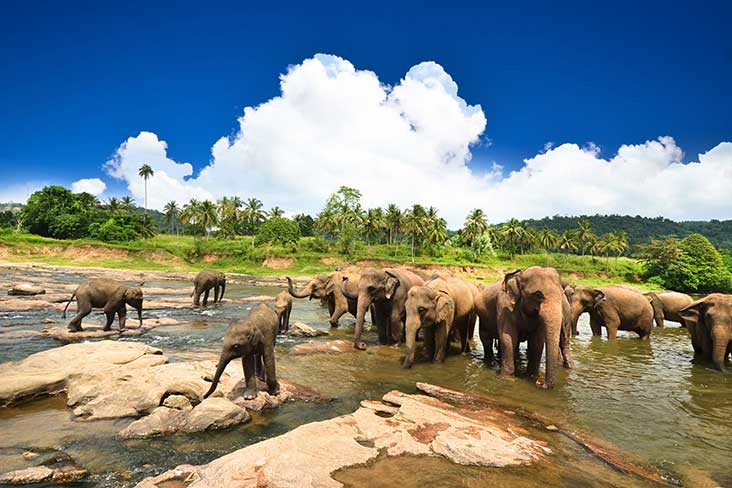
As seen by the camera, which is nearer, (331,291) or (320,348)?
(320,348)

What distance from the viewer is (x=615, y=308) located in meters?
18.9

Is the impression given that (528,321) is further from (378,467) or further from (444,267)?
(444,267)

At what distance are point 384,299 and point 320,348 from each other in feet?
9.48

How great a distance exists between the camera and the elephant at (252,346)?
26.6ft

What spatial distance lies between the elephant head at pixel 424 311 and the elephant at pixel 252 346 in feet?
13.6

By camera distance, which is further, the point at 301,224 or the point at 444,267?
the point at 301,224

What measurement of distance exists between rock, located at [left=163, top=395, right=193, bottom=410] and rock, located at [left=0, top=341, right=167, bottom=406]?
7.44 feet

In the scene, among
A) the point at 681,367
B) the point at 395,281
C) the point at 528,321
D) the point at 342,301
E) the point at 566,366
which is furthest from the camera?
the point at 342,301

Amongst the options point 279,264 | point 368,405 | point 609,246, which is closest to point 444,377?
point 368,405

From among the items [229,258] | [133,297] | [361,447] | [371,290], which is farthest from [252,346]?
[229,258]

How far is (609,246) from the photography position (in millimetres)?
100562

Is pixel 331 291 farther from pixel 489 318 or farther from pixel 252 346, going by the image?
pixel 252 346

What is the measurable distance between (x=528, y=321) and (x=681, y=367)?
722cm

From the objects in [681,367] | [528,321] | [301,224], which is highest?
[301,224]
